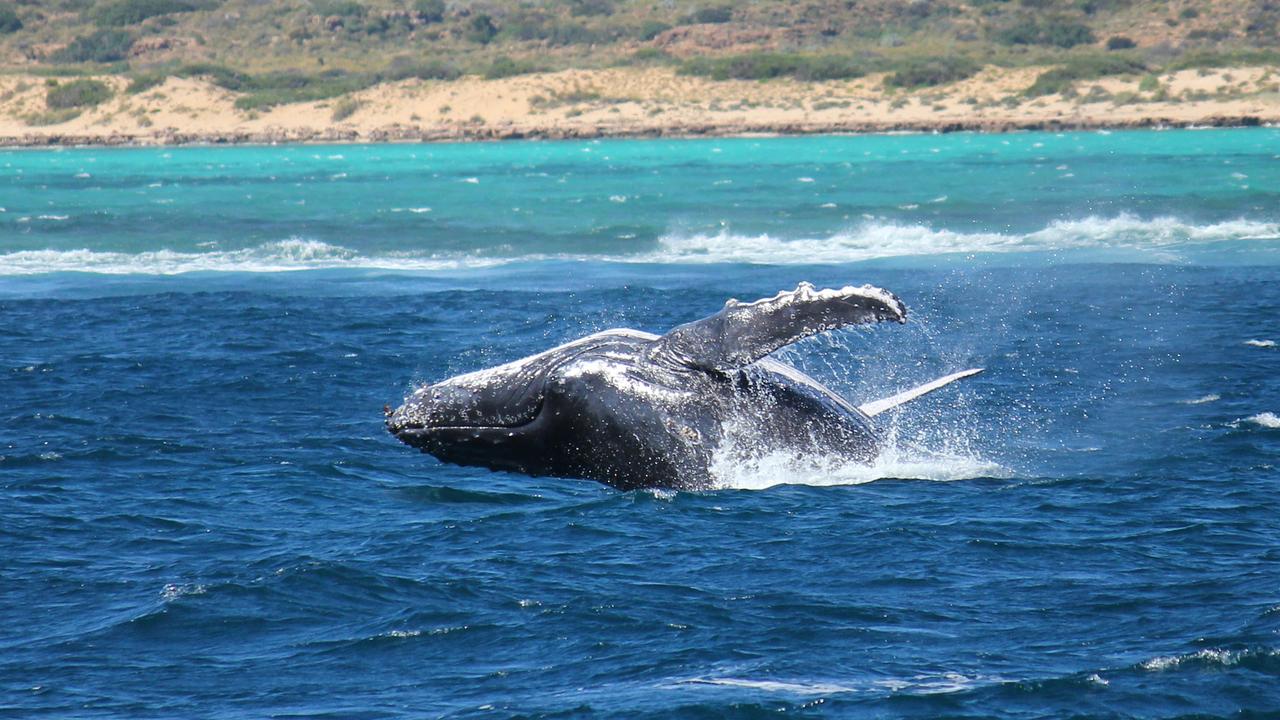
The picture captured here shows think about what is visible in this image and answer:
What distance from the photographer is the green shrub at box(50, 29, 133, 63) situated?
427ft

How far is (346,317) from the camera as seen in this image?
22.2 metres

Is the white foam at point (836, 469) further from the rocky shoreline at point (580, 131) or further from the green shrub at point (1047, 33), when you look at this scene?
the green shrub at point (1047, 33)

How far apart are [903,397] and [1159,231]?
2509cm

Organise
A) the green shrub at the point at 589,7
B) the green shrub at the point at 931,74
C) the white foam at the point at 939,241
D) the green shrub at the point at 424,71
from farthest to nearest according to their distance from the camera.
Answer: the green shrub at the point at 589,7 → the green shrub at the point at 424,71 → the green shrub at the point at 931,74 → the white foam at the point at 939,241

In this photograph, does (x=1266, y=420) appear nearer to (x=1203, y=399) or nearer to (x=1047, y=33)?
(x=1203, y=399)

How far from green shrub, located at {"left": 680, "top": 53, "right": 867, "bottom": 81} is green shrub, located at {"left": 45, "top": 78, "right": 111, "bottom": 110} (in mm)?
40230

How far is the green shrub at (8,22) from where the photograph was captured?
5384 inches

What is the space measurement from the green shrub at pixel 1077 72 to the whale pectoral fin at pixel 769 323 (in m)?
90.1

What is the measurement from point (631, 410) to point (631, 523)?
2.57ft

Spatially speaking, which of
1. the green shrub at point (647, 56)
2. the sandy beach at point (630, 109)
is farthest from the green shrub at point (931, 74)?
the green shrub at point (647, 56)

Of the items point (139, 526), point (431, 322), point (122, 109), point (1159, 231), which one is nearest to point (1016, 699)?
point (139, 526)

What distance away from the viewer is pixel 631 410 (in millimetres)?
10938

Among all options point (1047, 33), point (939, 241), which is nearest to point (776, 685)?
point (939, 241)

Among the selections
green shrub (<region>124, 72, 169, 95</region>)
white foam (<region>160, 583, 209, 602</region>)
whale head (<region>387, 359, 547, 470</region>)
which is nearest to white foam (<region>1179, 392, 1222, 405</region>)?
whale head (<region>387, 359, 547, 470</region>)
